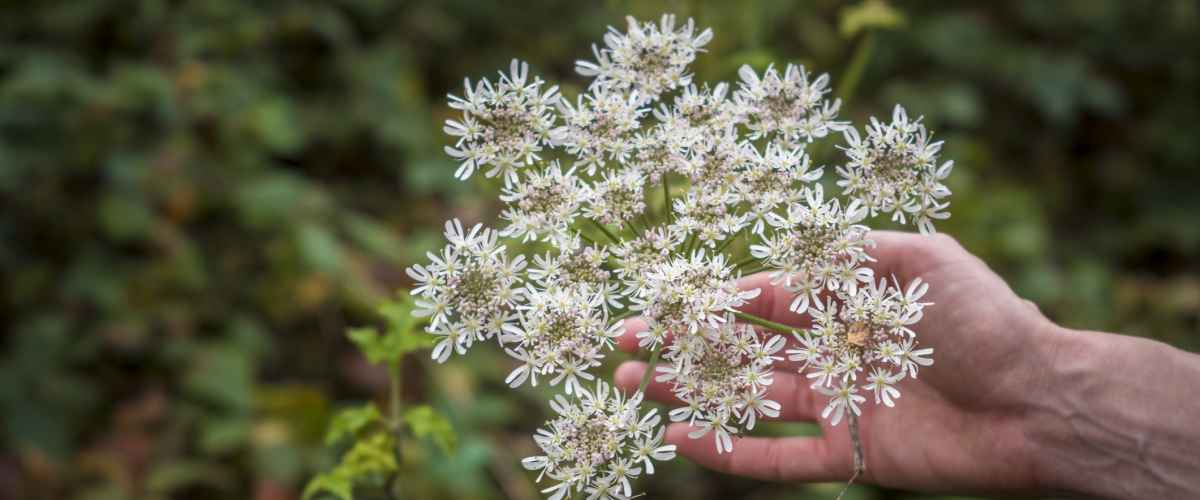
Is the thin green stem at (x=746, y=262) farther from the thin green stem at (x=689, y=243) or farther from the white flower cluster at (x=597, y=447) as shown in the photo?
the white flower cluster at (x=597, y=447)

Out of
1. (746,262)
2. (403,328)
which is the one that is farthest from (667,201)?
(403,328)

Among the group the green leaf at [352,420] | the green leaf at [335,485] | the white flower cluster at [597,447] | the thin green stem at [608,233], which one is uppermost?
the thin green stem at [608,233]

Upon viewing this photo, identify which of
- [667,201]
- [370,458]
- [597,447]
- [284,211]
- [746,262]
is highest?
[284,211]

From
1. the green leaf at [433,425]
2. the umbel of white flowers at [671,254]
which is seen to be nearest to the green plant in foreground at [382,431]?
the green leaf at [433,425]

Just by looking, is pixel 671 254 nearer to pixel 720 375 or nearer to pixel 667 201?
pixel 667 201

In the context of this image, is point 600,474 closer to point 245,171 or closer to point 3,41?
point 245,171

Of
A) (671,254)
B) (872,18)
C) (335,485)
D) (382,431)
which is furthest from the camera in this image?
(872,18)
